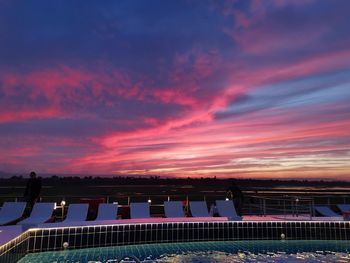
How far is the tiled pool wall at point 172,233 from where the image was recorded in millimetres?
7705

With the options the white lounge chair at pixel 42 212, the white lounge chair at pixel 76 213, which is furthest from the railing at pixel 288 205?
the white lounge chair at pixel 42 212

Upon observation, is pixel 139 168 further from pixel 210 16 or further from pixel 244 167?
pixel 210 16

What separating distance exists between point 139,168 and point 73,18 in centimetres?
1476

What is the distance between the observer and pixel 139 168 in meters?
25.1

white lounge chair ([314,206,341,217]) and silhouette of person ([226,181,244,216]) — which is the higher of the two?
silhouette of person ([226,181,244,216])

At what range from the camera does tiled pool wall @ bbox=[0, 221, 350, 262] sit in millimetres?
7705

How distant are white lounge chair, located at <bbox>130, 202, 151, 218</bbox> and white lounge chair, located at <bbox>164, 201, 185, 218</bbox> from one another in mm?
587

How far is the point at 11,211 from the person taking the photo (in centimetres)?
916

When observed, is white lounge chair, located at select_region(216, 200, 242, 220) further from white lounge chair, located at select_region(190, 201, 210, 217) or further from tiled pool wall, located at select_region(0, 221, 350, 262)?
tiled pool wall, located at select_region(0, 221, 350, 262)

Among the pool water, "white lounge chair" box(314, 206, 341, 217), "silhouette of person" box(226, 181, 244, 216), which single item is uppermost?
"silhouette of person" box(226, 181, 244, 216)

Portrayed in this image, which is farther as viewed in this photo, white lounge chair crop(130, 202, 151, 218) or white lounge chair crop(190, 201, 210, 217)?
white lounge chair crop(190, 201, 210, 217)

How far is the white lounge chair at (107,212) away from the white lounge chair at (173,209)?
1.62m

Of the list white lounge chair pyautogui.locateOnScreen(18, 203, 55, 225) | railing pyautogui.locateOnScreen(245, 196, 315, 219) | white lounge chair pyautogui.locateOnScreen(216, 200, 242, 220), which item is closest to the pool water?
railing pyautogui.locateOnScreen(245, 196, 315, 219)

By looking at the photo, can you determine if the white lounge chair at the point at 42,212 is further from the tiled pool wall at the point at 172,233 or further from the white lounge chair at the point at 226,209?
the white lounge chair at the point at 226,209
